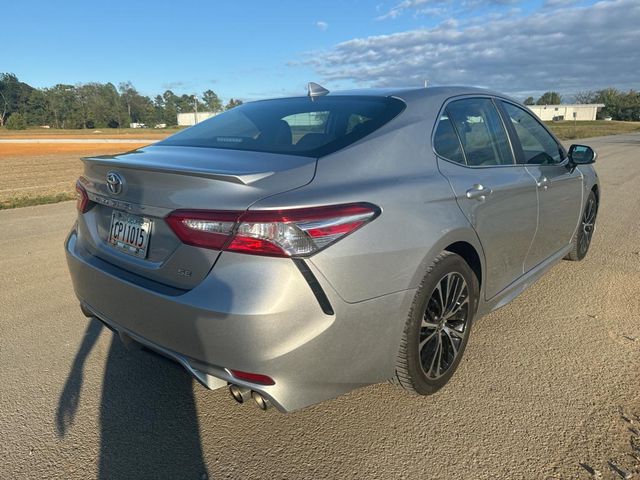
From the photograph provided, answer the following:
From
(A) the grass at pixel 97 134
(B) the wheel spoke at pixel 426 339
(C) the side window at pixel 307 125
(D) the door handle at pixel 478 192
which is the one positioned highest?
(A) the grass at pixel 97 134

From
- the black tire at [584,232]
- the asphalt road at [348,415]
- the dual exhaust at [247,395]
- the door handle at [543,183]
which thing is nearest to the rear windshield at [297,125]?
the dual exhaust at [247,395]

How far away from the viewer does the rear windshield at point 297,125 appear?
2.44 metres

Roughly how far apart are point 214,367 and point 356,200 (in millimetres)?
939

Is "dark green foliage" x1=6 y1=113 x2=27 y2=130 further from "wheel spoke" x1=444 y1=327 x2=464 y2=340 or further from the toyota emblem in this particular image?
"wheel spoke" x1=444 y1=327 x2=464 y2=340

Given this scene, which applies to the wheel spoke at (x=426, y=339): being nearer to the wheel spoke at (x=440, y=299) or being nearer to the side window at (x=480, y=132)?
the wheel spoke at (x=440, y=299)

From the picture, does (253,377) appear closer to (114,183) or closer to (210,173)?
(210,173)

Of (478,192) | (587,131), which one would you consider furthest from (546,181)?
(587,131)

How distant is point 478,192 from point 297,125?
1.14 metres

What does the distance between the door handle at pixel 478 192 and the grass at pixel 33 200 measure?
29.9 ft

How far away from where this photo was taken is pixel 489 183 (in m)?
2.91

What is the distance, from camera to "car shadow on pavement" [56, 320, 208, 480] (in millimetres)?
2205

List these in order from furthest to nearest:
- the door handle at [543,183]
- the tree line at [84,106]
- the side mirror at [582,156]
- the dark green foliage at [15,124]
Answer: the tree line at [84,106] → the dark green foliage at [15,124] → the side mirror at [582,156] → the door handle at [543,183]

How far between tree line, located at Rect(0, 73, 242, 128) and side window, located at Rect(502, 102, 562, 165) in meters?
108

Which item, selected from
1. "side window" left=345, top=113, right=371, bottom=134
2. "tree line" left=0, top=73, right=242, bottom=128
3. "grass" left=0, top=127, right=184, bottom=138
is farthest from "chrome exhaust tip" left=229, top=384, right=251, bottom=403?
"tree line" left=0, top=73, right=242, bottom=128
